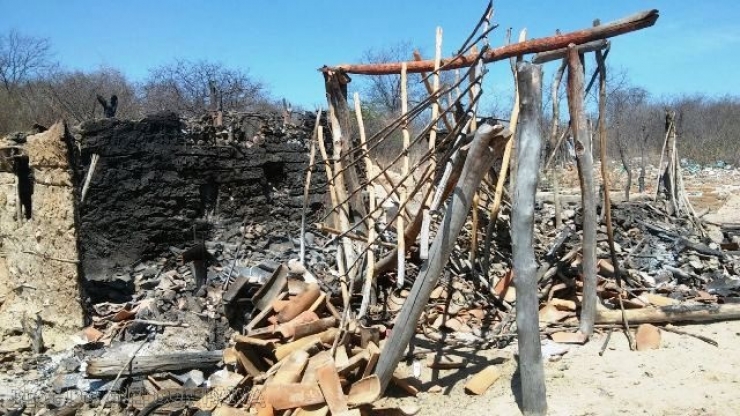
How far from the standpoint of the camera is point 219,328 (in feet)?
17.3

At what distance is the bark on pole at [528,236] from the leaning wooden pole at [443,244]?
198 millimetres

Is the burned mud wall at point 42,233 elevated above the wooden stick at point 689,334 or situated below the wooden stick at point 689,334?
above

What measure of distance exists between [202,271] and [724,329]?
548 cm

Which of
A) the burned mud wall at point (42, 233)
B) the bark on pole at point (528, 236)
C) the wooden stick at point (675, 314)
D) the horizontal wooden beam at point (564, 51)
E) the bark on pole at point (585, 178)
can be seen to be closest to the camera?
the bark on pole at point (528, 236)

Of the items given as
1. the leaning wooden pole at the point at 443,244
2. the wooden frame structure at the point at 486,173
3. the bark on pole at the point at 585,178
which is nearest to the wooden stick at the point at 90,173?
the wooden frame structure at the point at 486,173

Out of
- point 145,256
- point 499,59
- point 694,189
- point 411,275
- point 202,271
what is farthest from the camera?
point 694,189

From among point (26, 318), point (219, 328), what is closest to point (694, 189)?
point (219, 328)

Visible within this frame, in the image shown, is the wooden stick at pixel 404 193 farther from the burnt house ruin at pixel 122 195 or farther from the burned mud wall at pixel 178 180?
the burned mud wall at pixel 178 180

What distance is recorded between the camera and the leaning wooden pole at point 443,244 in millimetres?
3242

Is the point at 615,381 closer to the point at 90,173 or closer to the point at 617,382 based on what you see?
the point at 617,382

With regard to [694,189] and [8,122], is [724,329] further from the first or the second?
[8,122]

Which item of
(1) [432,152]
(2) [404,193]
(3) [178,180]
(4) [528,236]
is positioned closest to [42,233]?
(3) [178,180]

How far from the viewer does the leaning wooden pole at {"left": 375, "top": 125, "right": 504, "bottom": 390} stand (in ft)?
10.6

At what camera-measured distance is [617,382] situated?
3764 millimetres
